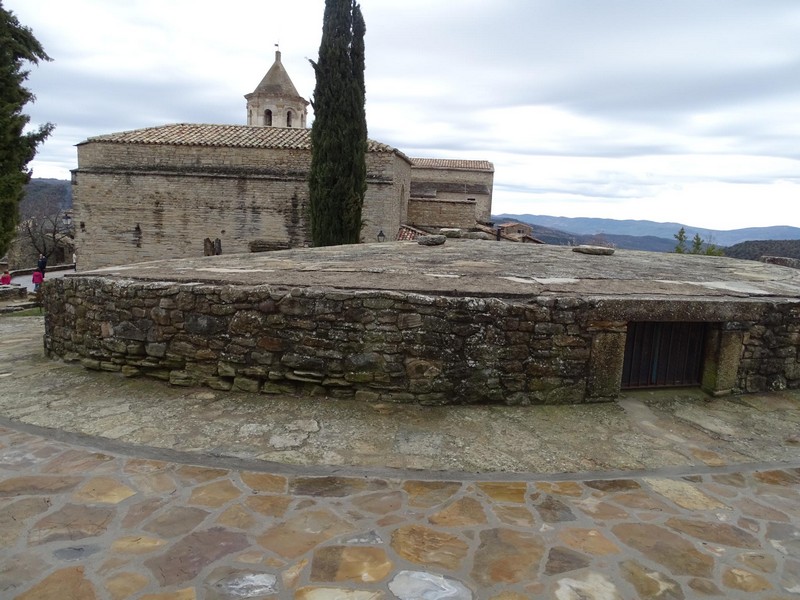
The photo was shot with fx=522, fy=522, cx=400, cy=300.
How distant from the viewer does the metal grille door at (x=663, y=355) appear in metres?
4.76

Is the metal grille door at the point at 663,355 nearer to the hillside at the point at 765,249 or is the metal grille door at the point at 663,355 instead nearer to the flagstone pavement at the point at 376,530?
the flagstone pavement at the point at 376,530

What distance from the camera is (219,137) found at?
1917cm

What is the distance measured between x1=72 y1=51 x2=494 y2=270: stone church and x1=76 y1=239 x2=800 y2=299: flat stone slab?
10931 mm

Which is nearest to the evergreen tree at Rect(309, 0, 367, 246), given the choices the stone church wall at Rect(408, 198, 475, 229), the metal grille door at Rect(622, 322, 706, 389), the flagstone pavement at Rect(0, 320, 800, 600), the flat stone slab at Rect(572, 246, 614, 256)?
the stone church wall at Rect(408, 198, 475, 229)

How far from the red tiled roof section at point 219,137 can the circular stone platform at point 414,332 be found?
564 inches

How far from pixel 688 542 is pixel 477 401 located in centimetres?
188

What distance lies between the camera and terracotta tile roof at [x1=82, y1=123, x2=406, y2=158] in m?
18.5

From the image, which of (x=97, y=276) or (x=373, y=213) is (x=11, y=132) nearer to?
(x=373, y=213)

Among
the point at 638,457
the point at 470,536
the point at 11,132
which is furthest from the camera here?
→ the point at 11,132

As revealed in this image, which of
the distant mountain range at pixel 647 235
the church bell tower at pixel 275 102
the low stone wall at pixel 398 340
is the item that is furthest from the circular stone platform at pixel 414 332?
the distant mountain range at pixel 647 235

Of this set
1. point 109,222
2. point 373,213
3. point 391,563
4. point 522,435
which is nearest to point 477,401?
point 522,435

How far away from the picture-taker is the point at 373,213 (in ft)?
60.8

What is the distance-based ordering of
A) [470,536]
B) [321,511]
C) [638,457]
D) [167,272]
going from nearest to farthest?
[470,536], [321,511], [638,457], [167,272]

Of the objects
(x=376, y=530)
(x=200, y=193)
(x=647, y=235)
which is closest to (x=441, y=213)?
(x=200, y=193)
